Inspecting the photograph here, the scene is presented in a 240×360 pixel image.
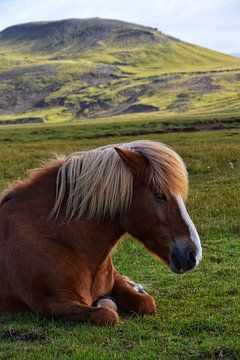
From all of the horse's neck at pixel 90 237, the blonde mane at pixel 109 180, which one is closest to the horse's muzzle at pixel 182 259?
→ the blonde mane at pixel 109 180

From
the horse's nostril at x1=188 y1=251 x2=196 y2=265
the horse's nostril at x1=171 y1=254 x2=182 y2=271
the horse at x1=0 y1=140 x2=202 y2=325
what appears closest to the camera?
the horse's nostril at x1=188 y1=251 x2=196 y2=265

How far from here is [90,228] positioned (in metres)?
6.46

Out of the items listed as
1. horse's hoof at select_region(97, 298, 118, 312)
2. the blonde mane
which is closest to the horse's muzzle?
the blonde mane

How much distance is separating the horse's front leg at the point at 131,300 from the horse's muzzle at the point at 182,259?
1011mm

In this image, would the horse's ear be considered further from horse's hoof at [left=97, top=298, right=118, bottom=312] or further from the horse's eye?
horse's hoof at [left=97, top=298, right=118, bottom=312]

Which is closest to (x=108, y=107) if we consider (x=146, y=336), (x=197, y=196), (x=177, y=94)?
(x=177, y=94)

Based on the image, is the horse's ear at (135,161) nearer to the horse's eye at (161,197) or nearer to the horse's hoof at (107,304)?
the horse's eye at (161,197)

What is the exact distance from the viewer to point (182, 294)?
7.88m

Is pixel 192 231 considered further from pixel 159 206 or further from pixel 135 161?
pixel 135 161

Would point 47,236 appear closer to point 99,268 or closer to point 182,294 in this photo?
point 99,268

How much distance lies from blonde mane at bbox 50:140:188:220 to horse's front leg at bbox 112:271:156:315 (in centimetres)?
101

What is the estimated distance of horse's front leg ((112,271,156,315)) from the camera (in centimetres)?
672

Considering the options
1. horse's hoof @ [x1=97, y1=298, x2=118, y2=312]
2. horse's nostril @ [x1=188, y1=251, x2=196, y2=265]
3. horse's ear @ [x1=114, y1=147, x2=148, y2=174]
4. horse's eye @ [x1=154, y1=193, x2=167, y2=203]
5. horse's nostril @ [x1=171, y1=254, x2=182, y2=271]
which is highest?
horse's ear @ [x1=114, y1=147, x2=148, y2=174]

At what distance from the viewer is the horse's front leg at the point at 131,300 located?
6.72 metres
